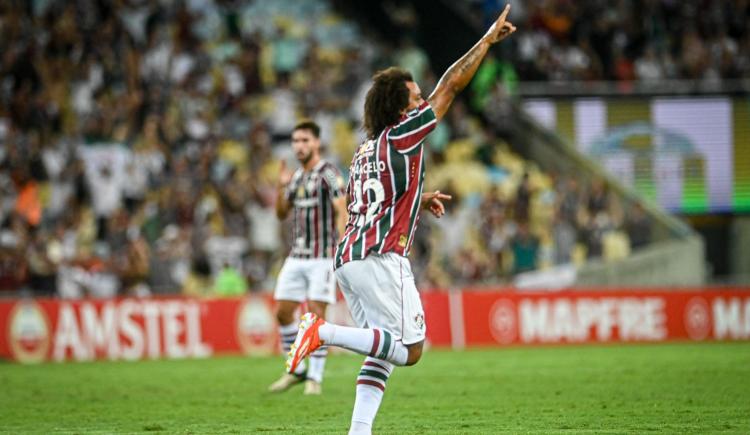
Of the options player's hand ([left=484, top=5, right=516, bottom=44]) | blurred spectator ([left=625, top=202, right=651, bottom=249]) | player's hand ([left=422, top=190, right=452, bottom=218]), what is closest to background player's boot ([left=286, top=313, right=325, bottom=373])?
player's hand ([left=422, top=190, right=452, bottom=218])

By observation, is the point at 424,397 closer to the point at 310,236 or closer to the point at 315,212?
the point at 310,236

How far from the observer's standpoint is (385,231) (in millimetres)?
8094

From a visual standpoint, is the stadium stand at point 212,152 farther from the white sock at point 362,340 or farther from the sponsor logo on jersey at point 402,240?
the white sock at point 362,340

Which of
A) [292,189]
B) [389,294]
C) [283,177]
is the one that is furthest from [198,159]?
[389,294]

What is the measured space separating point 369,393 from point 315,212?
5192 millimetres

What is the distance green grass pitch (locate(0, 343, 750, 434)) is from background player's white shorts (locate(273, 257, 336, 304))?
1.05 metres

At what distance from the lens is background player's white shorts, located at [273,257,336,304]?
12867 mm

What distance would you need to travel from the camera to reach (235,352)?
2084cm

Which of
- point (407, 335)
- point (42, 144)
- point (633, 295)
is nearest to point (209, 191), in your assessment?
point (42, 144)

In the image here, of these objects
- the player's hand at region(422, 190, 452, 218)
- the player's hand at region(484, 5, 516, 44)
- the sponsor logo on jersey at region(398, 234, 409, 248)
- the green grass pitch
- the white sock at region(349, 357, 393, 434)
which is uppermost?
the player's hand at region(484, 5, 516, 44)

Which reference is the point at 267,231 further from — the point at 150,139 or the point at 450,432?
the point at 450,432

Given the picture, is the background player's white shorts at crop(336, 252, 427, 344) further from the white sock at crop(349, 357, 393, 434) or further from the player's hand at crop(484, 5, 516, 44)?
the player's hand at crop(484, 5, 516, 44)

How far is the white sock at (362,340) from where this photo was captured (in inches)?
307

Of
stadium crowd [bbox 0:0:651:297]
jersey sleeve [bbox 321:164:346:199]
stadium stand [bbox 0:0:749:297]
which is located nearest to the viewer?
jersey sleeve [bbox 321:164:346:199]
